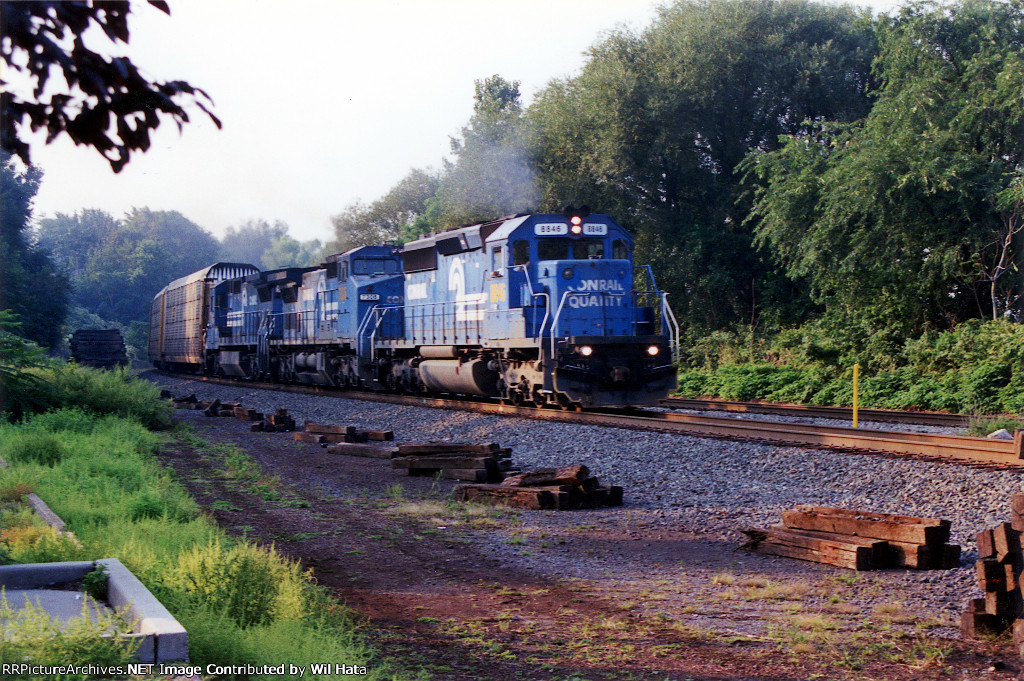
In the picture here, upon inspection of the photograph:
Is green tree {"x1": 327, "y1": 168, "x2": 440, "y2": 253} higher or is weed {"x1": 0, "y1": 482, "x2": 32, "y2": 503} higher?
green tree {"x1": 327, "y1": 168, "x2": 440, "y2": 253}

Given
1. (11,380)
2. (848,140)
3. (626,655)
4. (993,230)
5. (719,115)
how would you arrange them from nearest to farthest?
(626,655) < (11,380) < (993,230) < (848,140) < (719,115)

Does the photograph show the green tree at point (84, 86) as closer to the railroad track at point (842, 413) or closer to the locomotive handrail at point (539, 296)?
the locomotive handrail at point (539, 296)

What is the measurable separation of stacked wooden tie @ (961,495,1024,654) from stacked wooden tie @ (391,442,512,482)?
5568 mm

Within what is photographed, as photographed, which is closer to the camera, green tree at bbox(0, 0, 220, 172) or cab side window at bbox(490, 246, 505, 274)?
green tree at bbox(0, 0, 220, 172)

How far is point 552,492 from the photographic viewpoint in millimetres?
8312

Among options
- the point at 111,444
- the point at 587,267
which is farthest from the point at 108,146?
the point at 587,267

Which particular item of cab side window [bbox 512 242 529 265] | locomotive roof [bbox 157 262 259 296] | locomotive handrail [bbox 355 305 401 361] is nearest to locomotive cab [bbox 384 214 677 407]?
cab side window [bbox 512 242 529 265]

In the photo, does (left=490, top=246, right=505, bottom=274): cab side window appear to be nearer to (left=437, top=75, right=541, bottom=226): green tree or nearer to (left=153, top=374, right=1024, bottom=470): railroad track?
(left=153, top=374, right=1024, bottom=470): railroad track

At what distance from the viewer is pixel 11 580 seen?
4449 mm

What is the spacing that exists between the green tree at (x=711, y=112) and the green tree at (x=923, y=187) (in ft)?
19.0

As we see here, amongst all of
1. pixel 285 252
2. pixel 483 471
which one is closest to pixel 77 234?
pixel 285 252

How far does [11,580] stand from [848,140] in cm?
2244

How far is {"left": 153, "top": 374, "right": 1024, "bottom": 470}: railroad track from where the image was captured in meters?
9.07

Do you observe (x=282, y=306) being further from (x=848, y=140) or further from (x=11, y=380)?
(x=848, y=140)
